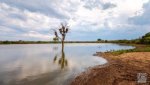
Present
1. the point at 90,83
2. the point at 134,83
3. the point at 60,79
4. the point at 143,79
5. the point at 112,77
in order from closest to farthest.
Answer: the point at 143,79 → the point at 134,83 → the point at 90,83 → the point at 112,77 → the point at 60,79

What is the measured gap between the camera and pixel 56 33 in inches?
2534

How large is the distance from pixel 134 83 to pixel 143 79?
3.45 feet

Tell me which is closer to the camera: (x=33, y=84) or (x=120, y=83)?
(x=120, y=83)

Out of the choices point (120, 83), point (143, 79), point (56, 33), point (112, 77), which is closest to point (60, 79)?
point (112, 77)

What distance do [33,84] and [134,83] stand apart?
7.18 m

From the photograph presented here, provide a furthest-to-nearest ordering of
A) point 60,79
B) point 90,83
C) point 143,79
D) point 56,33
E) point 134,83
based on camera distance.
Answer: point 56,33
point 60,79
point 90,83
point 134,83
point 143,79

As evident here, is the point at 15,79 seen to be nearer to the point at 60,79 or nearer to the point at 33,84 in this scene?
the point at 33,84

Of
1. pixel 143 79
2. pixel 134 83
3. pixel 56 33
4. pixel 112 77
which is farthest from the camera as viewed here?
pixel 56 33

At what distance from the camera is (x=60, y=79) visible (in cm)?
1723

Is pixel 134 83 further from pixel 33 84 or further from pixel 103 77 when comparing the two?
pixel 33 84

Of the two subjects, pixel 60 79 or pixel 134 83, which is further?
pixel 60 79

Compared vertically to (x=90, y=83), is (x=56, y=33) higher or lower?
higher

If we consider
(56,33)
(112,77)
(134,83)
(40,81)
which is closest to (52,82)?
(40,81)

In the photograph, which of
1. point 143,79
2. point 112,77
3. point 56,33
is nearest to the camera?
point 143,79
